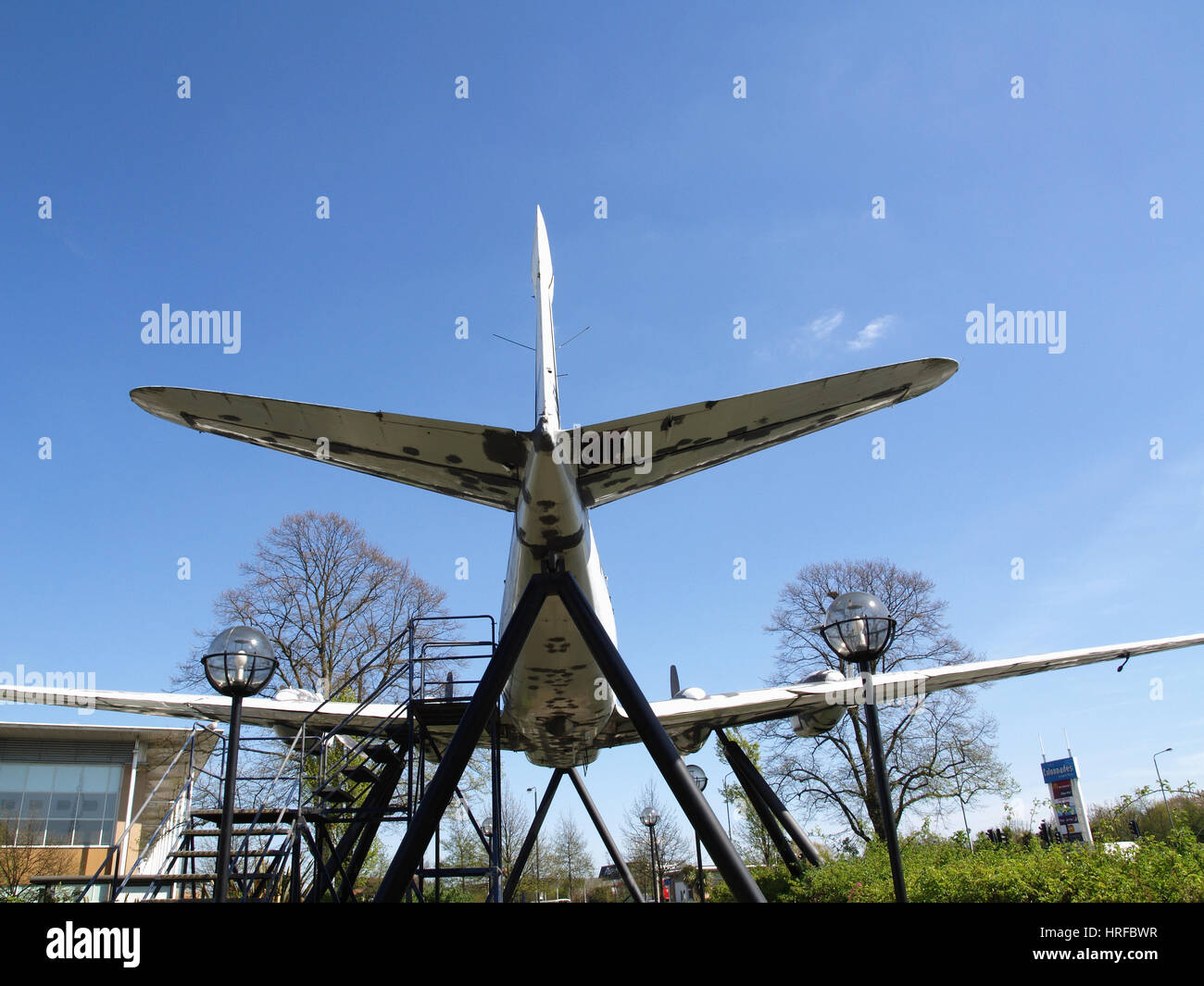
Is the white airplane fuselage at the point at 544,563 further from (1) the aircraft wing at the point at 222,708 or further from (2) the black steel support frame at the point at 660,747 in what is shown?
(1) the aircraft wing at the point at 222,708

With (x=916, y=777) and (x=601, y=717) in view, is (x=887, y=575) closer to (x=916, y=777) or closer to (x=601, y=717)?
(x=916, y=777)

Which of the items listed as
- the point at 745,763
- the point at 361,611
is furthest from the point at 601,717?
the point at 361,611

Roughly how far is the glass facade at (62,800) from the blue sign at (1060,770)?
3369 cm

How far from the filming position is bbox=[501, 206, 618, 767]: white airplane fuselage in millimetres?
7238

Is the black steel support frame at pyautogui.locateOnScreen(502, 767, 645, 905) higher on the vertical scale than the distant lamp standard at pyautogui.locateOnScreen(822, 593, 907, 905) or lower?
lower

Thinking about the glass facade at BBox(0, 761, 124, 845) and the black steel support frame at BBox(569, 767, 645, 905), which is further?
the glass facade at BBox(0, 761, 124, 845)

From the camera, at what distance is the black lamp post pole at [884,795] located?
20.2 feet

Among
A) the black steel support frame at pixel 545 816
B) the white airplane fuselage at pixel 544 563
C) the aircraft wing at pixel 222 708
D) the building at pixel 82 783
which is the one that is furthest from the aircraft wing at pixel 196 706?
the building at pixel 82 783

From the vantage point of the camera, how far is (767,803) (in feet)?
42.3

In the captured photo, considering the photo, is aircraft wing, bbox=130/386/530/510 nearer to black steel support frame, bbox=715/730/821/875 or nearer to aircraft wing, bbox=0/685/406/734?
aircraft wing, bbox=0/685/406/734

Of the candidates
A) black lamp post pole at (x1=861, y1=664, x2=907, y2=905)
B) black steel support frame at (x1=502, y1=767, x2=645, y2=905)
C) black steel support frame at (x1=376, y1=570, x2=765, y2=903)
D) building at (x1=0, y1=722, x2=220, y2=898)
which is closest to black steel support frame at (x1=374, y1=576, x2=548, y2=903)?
black steel support frame at (x1=376, y1=570, x2=765, y2=903)

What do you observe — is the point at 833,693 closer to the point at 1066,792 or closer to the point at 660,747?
the point at 660,747

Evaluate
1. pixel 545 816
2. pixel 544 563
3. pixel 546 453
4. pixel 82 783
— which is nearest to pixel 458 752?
pixel 544 563

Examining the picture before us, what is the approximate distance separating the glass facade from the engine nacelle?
2457 cm
